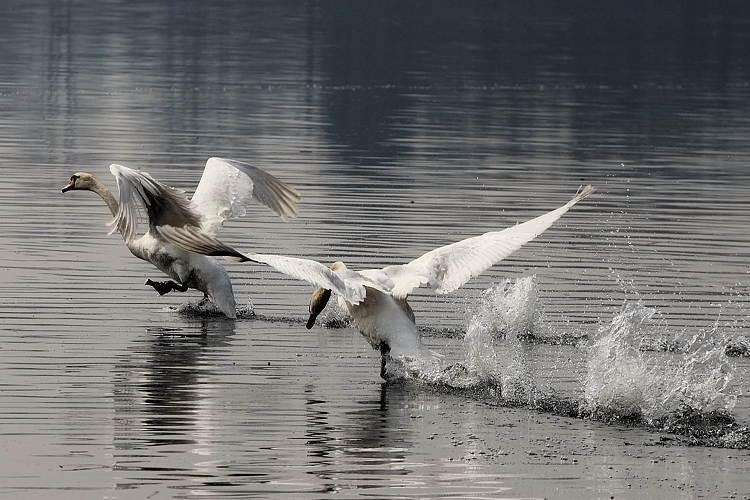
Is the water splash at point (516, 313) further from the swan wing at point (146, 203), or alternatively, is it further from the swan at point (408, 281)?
the swan wing at point (146, 203)

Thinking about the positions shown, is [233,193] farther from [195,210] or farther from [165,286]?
[165,286]

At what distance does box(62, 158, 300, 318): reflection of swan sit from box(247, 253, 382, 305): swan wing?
3254 mm

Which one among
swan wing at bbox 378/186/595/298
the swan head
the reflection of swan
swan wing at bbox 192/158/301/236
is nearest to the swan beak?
swan wing at bbox 378/186/595/298

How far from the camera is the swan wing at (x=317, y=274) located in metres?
12.0

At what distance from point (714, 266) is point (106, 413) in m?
9.84

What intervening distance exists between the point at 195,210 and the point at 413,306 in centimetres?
250

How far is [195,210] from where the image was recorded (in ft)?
53.7

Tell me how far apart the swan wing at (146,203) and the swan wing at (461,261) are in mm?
3043

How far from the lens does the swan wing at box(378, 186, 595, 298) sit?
44.2ft

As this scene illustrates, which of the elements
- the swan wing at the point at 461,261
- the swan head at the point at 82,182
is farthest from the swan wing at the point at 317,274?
the swan head at the point at 82,182

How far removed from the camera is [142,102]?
138ft

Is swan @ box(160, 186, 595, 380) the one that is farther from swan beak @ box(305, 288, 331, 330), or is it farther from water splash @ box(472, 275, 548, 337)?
water splash @ box(472, 275, 548, 337)

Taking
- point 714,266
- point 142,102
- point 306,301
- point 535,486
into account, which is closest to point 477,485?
point 535,486

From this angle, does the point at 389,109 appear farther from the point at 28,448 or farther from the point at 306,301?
the point at 28,448
